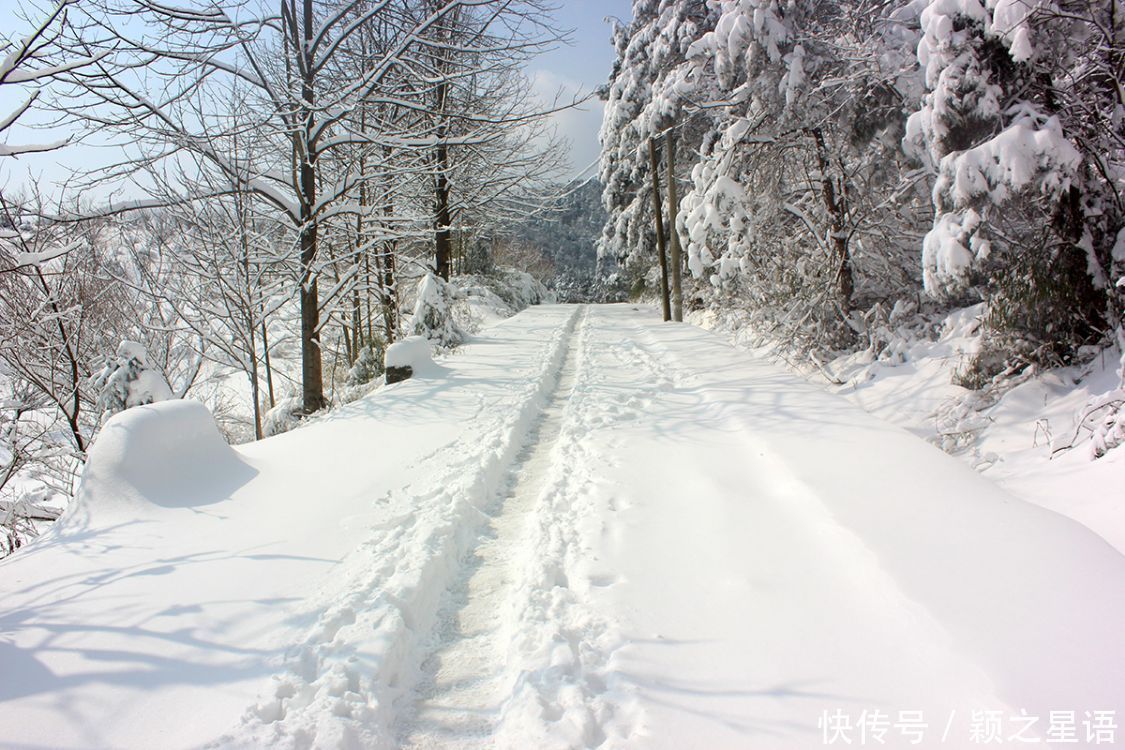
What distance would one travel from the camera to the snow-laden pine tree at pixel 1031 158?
15.3 ft

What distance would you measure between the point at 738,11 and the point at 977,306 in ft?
17.9

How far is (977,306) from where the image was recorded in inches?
271

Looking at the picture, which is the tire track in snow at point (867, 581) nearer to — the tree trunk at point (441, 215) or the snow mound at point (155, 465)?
the snow mound at point (155, 465)

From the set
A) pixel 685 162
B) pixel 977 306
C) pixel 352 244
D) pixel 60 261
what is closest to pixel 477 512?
pixel 977 306

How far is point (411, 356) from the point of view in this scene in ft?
31.0

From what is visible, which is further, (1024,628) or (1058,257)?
(1058,257)

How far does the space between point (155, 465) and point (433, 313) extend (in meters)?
8.50

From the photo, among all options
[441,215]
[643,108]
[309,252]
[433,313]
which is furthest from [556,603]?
[643,108]

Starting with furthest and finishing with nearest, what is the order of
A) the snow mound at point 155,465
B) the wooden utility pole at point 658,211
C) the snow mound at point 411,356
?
the wooden utility pole at point 658,211
the snow mound at point 411,356
the snow mound at point 155,465

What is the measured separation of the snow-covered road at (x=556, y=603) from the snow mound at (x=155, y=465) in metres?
0.02

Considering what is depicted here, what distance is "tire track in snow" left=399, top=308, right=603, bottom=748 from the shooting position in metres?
2.25

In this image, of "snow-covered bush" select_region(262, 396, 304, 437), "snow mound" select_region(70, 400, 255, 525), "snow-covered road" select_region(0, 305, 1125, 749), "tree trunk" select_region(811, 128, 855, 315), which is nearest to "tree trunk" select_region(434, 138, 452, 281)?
"snow-covered bush" select_region(262, 396, 304, 437)

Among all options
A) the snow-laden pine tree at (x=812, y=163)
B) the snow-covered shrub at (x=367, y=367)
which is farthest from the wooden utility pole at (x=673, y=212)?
the snow-covered shrub at (x=367, y=367)

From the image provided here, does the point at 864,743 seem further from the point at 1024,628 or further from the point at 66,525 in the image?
the point at 66,525
